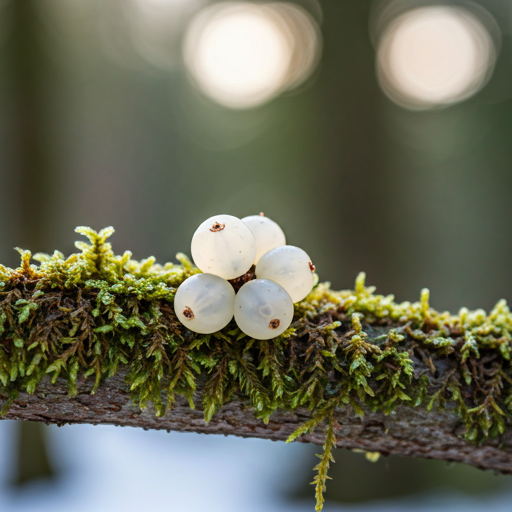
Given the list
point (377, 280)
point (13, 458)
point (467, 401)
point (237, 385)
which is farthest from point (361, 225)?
point (13, 458)

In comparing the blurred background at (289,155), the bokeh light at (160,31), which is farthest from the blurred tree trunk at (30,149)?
the bokeh light at (160,31)

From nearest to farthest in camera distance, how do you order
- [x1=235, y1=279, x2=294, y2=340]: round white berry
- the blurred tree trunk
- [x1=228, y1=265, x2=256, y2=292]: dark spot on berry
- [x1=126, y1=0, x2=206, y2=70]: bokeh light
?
[x1=235, y1=279, x2=294, y2=340]: round white berry < [x1=228, y1=265, x2=256, y2=292]: dark spot on berry < the blurred tree trunk < [x1=126, y1=0, x2=206, y2=70]: bokeh light

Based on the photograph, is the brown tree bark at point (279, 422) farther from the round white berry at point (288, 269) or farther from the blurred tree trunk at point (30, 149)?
the blurred tree trunk at point (30, 149)

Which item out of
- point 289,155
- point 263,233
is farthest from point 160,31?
point 263,233

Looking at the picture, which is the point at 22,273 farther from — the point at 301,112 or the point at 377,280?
the point at 301,112

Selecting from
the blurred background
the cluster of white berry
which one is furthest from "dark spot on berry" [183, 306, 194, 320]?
the blurred background

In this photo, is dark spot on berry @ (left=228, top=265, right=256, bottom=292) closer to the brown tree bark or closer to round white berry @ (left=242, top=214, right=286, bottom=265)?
round white berry @ (left=242, top=214, right=286, bottom=265)
